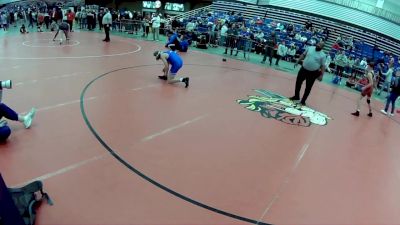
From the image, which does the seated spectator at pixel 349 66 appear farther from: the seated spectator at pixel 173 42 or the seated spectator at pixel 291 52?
the seated spectator at pixel 173 42

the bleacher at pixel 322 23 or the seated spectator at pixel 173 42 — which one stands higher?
the bleacher at pixel 322 23

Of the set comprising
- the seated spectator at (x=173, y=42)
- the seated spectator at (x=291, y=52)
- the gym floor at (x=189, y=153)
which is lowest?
the gym floor at (x=189, y=153)

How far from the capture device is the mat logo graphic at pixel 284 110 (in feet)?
24.2

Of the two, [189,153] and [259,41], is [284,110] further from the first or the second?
[259,41]

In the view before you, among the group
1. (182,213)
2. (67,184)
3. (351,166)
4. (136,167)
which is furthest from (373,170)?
(67,184)

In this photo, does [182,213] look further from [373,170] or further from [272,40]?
[272,40]

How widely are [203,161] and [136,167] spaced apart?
1.04 metres

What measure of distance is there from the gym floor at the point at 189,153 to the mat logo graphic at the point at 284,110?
36 millimetres

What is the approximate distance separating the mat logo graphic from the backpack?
203 inches

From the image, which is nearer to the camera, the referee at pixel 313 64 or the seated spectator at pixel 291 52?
the referee at pixel 313 64

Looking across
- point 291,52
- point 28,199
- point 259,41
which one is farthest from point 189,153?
point 259,41

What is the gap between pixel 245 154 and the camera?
17.1ft

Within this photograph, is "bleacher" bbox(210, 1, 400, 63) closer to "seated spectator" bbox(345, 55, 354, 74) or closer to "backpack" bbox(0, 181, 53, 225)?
"seated spectator" bbox(345, 55, 354, 74)

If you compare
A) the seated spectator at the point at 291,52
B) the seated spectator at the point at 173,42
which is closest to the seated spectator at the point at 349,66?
the seated spectator at the point at 291,52
